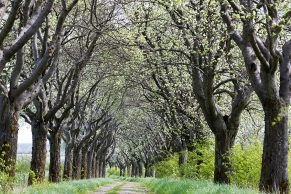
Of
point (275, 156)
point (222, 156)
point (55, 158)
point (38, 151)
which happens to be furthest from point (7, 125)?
point (55, 158)

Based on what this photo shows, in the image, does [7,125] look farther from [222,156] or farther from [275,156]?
[275,156]

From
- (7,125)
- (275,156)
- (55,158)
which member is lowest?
(55,158)

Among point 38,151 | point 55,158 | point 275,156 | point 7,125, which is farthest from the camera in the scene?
point 55,158

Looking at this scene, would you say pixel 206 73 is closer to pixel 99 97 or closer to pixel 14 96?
pixel 14 96

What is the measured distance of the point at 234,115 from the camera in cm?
1535

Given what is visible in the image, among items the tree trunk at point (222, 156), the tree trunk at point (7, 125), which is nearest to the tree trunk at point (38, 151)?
the tree trunk at point (7, 125)

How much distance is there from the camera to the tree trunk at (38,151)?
16391 mm

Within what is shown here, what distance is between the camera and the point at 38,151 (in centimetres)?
1670

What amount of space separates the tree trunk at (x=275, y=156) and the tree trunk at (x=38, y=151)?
32.1 feet

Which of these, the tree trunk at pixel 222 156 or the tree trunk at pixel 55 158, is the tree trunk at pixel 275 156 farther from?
the tree trunk at pixel 55 158

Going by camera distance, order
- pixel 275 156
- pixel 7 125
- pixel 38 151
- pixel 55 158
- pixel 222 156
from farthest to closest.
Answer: pixel 55 158
pixel 38 151
pixel 222 156
pixel 7 125
pixel 275 156

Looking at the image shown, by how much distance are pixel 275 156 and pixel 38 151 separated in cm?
1047

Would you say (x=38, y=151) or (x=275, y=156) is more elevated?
(x=275, y=156)

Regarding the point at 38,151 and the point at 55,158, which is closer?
the point at 38,151
